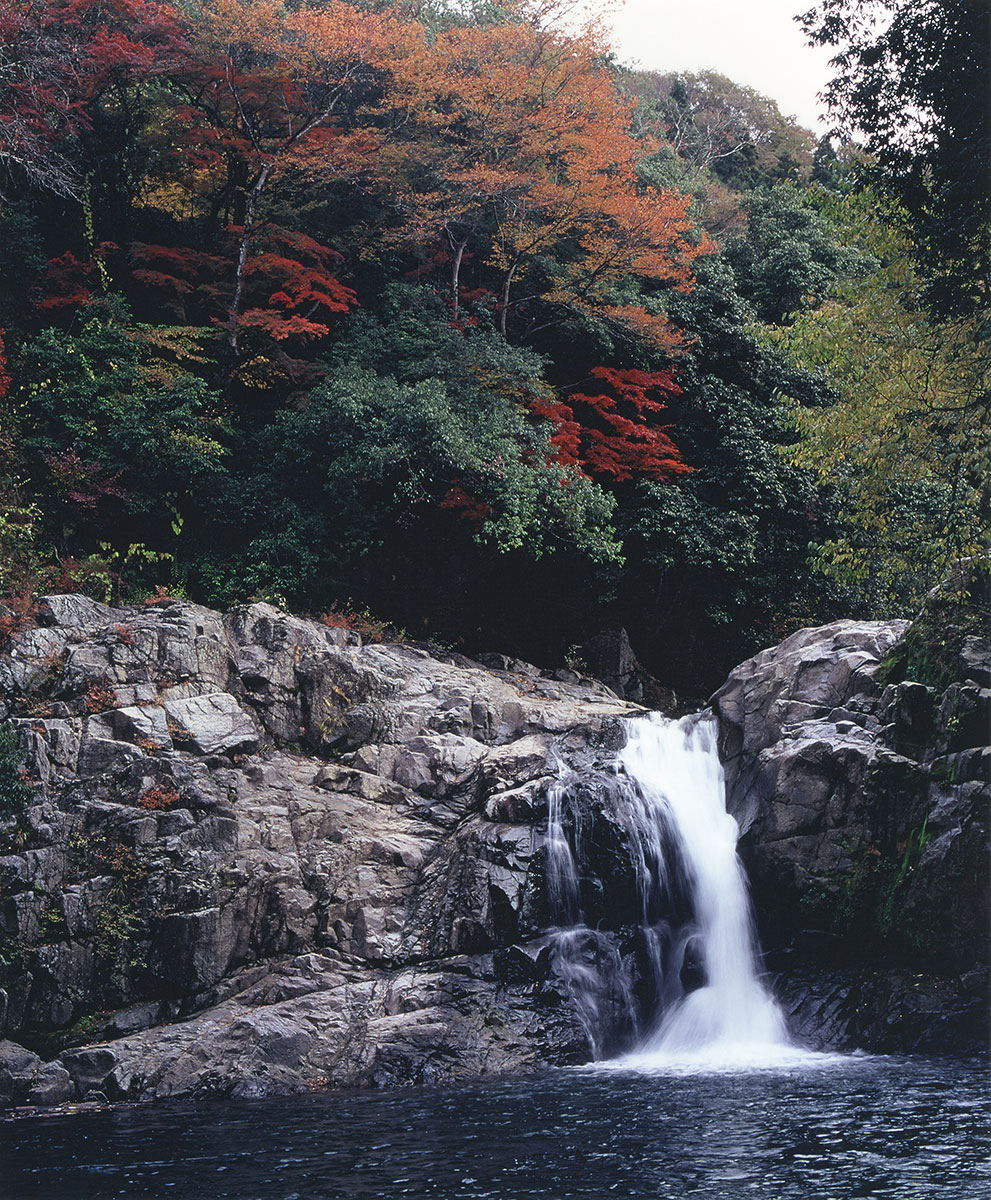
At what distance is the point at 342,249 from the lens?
86.9ft

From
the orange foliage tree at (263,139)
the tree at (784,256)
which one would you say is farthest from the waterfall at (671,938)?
the tree at (784,256)

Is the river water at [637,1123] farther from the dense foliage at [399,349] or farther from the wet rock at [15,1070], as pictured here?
the dense foliage at [399,349]

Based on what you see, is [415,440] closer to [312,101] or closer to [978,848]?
[312,101]

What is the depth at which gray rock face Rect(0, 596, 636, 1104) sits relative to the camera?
13891mm

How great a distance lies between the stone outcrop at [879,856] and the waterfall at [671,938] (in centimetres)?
51

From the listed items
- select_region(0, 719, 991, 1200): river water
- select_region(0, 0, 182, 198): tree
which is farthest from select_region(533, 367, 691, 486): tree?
select_region(0, 0, 182, 198): tree

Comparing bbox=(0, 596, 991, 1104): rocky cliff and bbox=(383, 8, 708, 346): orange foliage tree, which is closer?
bbox=(0, 596, 991, 1104): rocky cliff

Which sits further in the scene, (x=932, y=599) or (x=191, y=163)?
(x=191, y=163)

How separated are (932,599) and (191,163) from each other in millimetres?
19888

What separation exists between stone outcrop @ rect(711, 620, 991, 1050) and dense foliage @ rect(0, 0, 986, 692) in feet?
9.67

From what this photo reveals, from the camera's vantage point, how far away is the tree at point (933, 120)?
13672 millimetres

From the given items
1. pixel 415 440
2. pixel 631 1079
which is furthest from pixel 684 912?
pixel 415 440

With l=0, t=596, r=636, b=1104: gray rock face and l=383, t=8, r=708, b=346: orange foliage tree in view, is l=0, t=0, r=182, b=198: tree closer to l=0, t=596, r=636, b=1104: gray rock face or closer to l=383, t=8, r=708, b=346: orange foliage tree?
l=383, t=8, r=708, b=346: orange foliage tree

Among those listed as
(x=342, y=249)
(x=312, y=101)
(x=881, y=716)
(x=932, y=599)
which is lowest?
(x=881, y=716)
